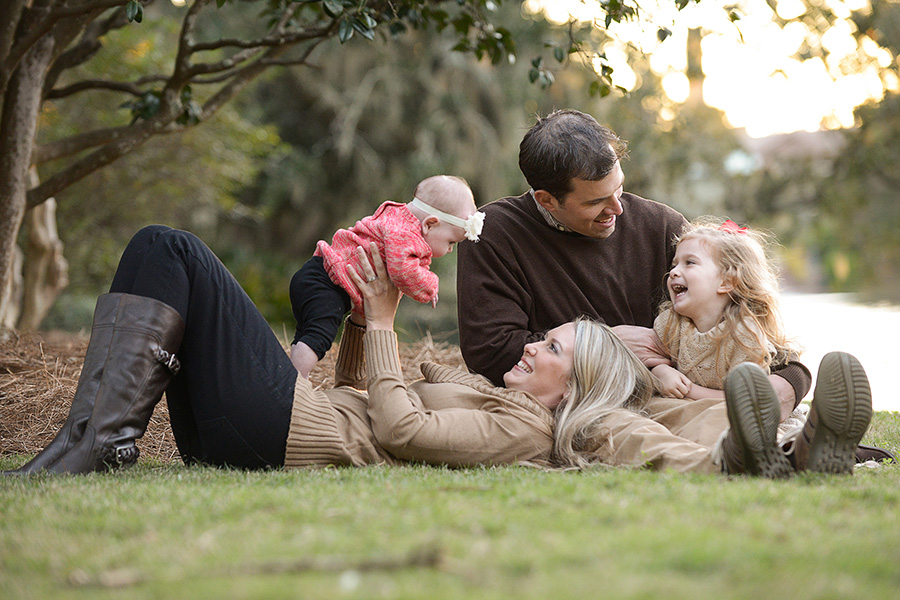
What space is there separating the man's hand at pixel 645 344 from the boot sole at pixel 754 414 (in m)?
0.82

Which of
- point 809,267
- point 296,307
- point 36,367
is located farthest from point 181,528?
point 809,267

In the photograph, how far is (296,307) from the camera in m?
3.37

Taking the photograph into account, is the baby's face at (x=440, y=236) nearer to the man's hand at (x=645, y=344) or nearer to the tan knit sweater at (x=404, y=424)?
the tan knit sweater at (x=404, y=424)

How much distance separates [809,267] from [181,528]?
36.3m

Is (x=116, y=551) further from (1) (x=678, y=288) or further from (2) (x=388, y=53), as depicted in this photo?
(2) (x=388, y=53)

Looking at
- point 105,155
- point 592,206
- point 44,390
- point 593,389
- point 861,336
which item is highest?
point 105,155

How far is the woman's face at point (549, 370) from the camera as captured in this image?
3102 millimetres

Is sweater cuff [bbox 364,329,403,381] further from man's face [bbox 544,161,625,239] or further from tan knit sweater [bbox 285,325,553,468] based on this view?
man's face [bbox 544,161,625,239]

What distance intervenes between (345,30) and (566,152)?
3.48 feet

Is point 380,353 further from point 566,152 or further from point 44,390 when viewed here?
point 44,390

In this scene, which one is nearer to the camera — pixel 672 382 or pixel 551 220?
pixel 672 382

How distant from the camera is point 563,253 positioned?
3725 mm

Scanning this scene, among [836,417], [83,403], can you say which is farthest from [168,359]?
[836,417]

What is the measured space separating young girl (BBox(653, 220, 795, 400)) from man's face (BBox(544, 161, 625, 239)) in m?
0.40
